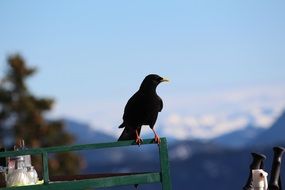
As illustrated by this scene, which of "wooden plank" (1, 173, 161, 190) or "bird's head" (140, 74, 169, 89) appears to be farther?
"bird's head" (140, 74, 169, 89)

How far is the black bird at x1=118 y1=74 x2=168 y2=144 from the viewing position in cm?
630

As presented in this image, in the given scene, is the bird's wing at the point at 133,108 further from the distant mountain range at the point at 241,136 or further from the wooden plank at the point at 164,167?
the distant mountain range at the point at 241,136

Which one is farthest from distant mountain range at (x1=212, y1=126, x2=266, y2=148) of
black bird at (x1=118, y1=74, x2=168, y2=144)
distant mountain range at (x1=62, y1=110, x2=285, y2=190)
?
black bird at (x1=118, y1=74, x2=168, y2=144)

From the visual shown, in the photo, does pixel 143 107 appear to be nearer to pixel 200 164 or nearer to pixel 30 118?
pixel 30 118

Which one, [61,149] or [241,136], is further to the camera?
[241,136]

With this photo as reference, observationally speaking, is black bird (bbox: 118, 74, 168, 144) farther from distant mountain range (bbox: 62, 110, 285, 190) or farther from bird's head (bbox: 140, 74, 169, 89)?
distant mountain range (bbox: 62, 110, 285, 190)

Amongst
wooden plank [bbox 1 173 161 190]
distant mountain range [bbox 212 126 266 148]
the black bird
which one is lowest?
wooden plank [bbox 1 173 161 190]

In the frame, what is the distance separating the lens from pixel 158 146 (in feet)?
18.5

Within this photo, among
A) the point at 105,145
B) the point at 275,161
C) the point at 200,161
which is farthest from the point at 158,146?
the point at 200,161

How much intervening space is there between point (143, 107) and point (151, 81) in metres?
0.22

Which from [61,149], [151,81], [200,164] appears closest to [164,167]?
[61,149]

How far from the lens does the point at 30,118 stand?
20125mm

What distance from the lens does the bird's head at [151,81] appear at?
627 cm

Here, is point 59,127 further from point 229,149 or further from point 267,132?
point 267,132
